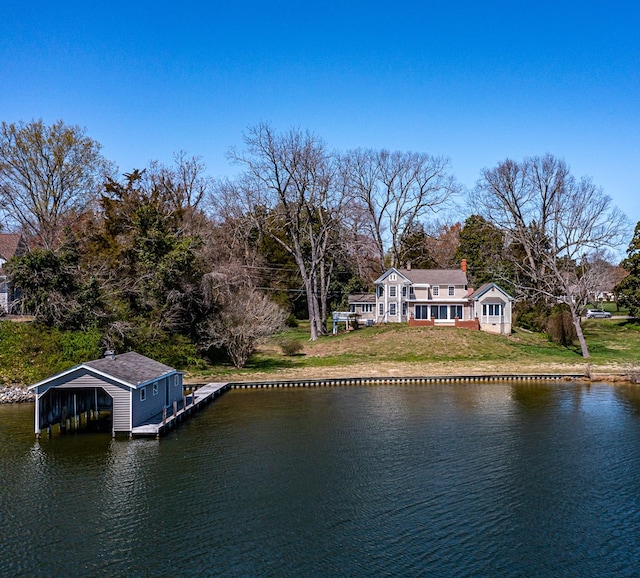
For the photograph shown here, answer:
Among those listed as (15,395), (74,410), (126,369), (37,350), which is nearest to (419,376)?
(126,369)

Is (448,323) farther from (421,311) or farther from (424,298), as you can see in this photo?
(424,298)

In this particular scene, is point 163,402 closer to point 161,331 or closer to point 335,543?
point 161,331

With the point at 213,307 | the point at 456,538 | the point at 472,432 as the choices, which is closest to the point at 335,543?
the point at 456,538

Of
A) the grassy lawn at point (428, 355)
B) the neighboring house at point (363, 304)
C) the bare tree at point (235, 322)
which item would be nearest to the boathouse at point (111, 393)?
the grassy lawn at point (428, 355)

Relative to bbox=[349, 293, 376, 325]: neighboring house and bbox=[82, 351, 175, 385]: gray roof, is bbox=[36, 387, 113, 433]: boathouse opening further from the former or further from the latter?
bbox=[349, 293, 376, 325]: neighboring house

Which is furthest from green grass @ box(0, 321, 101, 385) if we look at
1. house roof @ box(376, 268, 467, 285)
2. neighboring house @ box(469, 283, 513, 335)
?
neighboring house @ box(469, 283, 513, 335)

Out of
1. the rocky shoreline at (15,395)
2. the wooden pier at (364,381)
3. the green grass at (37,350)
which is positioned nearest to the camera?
the rocky shoreline at (15,395)

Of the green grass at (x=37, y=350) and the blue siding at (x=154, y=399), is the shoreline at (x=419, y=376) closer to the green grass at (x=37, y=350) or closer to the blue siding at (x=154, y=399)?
the green grass at (x=37, y=350)
